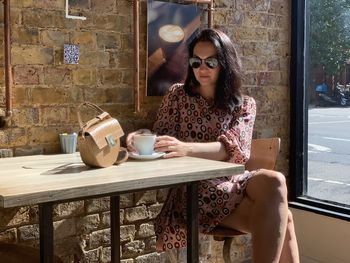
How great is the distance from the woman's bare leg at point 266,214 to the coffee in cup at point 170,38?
910mm

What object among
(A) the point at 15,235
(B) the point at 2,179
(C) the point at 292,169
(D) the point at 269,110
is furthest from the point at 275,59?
(B) the point at 2,179

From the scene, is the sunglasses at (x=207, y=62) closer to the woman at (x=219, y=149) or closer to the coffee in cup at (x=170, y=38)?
the woman at (x=219, y=149)

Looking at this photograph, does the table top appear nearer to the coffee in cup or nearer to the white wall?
the coffee in cup

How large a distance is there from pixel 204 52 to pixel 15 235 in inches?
48.8

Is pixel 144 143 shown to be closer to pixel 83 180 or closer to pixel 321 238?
pixel 83 180

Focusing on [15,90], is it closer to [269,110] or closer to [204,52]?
[204,52]

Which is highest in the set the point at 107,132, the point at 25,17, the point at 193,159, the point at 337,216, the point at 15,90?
the point at 25,17

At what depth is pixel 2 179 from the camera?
167 cm

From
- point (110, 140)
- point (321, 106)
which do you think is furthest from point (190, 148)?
point (321, 106)

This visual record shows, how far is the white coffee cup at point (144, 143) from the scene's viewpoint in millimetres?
2121

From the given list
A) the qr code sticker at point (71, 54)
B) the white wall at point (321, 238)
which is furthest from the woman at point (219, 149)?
the white wall at point (321, 238)

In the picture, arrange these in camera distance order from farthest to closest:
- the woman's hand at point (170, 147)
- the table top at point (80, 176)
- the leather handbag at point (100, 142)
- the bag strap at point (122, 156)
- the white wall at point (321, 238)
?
the white wall at point (321, 238) → the woman's hand at point (170, 147) → the bag strap at point (122, 156) → the leather handbag at point (100, 142) → the table top at point (80, 176)

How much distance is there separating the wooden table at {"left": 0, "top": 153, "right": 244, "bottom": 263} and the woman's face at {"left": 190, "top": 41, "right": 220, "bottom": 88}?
1.51ft

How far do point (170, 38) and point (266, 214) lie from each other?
3.77ft
